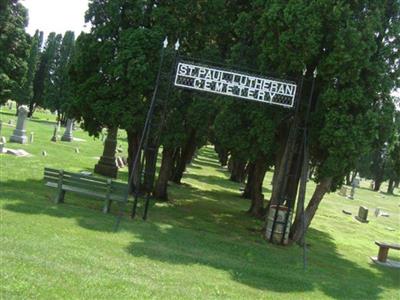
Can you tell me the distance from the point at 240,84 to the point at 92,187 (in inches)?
191

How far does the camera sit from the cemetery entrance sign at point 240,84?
541 inches

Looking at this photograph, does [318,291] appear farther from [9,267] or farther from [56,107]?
[56,107]

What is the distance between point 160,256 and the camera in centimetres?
1059

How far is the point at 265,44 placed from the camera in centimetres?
1492

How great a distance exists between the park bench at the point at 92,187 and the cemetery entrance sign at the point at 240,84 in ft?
11.1

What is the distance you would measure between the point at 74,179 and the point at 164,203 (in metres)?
5.28

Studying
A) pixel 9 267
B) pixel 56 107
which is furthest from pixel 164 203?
pixel 56 107

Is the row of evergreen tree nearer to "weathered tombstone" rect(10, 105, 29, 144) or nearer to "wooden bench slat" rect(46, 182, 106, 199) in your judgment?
"wooden bench slat" rect(46, 182, 106, 199)

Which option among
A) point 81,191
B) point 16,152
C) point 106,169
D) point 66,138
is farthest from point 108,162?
point 66,138

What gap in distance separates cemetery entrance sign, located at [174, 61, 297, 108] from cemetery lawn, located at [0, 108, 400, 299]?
3.82m

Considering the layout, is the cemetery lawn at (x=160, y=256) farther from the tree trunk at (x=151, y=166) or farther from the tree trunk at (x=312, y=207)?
the tree trunk at (x=151, y=166)

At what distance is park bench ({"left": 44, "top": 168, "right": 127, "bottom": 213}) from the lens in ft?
47.0

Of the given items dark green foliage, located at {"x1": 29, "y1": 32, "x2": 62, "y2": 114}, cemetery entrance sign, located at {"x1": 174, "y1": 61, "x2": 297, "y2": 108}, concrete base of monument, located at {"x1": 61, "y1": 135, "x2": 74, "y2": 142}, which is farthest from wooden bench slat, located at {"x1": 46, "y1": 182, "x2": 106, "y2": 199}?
dark green foliage, located at {"x1": 29, "y1": 32, "x2": 62, "y2": 114}

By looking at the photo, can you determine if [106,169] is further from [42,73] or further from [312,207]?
[42,73]
